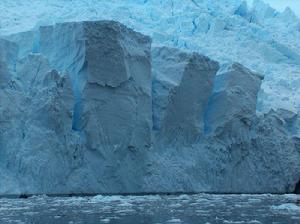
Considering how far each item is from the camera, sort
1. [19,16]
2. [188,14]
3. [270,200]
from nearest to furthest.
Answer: [270,200] < [19,16] < [188,14]

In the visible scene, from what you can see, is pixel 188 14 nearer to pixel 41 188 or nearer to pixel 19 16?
pixel 19 16

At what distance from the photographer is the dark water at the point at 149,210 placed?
6.36 metres

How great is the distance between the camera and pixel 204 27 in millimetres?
15023

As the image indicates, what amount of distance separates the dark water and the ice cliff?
2.77ft

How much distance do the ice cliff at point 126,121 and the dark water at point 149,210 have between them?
84 cm

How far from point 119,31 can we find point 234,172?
363 cm

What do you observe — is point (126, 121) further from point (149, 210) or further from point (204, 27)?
point (204, 27)

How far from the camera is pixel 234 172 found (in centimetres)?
1111

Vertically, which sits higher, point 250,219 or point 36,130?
point 36,130

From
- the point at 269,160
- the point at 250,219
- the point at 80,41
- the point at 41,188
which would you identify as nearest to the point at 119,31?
the point at 80,41

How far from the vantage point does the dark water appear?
20.9 feet

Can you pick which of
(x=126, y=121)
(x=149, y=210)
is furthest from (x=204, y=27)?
(x=149, y=210)

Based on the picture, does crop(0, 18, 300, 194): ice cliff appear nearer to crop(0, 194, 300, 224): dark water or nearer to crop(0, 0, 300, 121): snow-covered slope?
crop(0, 194, 300, 224): dark water

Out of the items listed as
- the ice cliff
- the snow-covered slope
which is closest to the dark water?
the ice cliff
